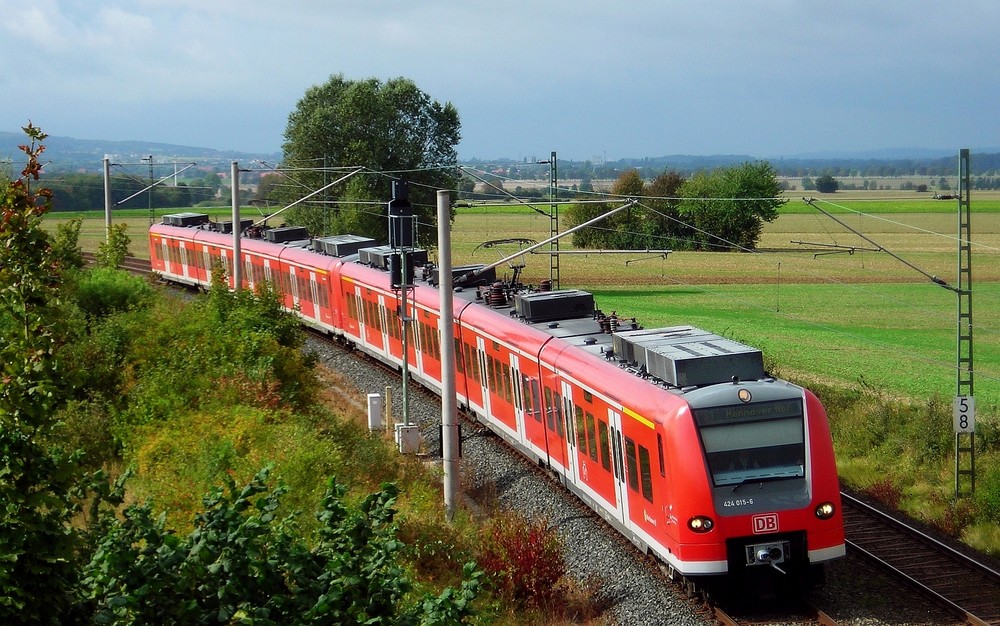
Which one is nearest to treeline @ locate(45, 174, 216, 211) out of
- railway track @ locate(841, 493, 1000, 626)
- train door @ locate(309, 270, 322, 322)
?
train door @ locate(309, 270, 322, 322)

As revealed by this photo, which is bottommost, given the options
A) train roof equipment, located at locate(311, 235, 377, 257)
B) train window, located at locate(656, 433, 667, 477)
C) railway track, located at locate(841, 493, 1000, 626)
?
railway track, located at locate(841, 493, 1000, 626)

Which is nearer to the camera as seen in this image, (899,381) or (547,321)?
(547,321)

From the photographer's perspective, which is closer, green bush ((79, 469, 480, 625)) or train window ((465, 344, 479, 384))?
green bush ((79, 469, 480, 625))

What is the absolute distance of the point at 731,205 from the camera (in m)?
74.8

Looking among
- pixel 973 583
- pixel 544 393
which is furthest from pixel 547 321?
pixel 973 583

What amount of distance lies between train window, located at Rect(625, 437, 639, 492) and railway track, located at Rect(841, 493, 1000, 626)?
3707mm

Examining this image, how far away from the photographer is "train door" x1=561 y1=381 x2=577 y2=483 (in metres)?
18.5

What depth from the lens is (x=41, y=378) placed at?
25.0 ft

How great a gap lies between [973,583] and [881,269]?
195 feet

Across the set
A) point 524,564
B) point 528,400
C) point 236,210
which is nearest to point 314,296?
point 236,210

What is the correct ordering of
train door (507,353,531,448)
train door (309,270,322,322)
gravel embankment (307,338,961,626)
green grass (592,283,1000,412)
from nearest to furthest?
gravel embankment (307,338,961,626), train door (507,353,531,448), green grass (592,283,1000,412), train door (309,270,322,322)

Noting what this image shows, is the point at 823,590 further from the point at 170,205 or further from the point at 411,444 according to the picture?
the point at 170,205

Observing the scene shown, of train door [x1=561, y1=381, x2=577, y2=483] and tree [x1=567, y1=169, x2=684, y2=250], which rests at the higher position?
tree [x1=567, y1=169, x2=684, y2=250]

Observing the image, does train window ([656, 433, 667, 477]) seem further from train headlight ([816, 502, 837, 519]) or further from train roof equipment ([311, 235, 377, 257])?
train roof equipment ([311, 235, 377, 257])
